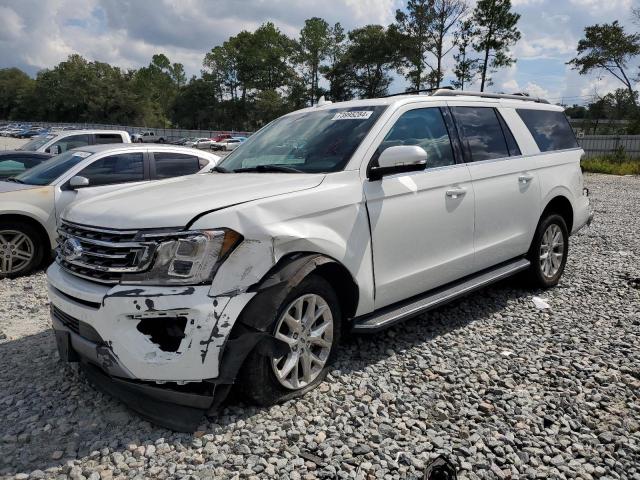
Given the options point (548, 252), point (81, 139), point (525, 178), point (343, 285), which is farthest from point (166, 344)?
point (81, 139)

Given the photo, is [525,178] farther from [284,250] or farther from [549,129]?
[284,250]

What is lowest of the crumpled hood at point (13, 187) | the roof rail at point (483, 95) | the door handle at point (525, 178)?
the crumpled hood at point (13, 187)

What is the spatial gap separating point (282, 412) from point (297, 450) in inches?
13.8

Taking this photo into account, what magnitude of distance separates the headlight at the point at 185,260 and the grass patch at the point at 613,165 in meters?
22.5

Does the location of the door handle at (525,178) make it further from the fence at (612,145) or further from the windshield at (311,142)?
the fence at (612,145)

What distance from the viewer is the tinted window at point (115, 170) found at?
22.2 feet

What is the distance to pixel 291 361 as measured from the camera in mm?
3111

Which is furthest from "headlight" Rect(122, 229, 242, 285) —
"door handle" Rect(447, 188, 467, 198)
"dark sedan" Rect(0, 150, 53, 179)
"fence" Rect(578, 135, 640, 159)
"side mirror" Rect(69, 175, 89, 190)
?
"fence" Rect(578, 135, 640, 159)

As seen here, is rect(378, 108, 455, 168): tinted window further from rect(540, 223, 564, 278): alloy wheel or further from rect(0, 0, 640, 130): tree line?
rect(0, 0, 640, 130): tree line

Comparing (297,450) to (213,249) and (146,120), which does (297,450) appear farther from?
(146,120)

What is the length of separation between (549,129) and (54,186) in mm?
5988

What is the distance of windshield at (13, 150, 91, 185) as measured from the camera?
21.9ft

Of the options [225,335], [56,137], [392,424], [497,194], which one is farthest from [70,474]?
[56,137]

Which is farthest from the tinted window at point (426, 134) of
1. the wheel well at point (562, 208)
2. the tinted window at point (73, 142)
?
the tinted window at point (73, 142)
